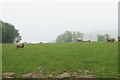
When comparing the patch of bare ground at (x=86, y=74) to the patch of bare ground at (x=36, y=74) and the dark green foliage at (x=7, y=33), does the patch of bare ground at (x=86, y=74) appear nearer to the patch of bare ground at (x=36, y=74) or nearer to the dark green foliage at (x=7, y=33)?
the patch of bare ground at (x=36, y=74)

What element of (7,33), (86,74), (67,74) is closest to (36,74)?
(67,74)

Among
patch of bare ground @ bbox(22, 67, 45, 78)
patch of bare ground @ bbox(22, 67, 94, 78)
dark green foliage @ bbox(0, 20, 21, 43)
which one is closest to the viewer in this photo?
patch of bare ground @ bbox(22, 67, 94, 78)

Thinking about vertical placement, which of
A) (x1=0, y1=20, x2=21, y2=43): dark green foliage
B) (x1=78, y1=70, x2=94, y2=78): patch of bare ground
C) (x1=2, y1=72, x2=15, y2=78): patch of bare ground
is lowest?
(x1=2, y1=72, x2=15, y2=78): patch of bare ground

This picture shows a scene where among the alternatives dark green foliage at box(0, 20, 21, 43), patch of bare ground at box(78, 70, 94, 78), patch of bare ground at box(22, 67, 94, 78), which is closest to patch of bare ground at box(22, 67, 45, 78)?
patch of bare ground at box(22, 67, 94, 78)

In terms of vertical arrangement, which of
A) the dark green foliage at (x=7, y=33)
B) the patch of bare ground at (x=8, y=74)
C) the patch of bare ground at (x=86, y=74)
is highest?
the dark green foliage at (x=7, y=33)

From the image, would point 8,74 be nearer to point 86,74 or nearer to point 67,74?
point 67,74

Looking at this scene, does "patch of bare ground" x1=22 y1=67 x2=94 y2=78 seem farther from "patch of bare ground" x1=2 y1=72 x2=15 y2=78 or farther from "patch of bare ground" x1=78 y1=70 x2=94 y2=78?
"patch of bare ground" x1=2 y1=72 x2=15 y2=78

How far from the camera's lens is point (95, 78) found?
67.9 ft

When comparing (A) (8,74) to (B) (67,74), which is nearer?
(B) (67,74)

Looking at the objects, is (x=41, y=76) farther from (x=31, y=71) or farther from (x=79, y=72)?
(x=79, y=72)

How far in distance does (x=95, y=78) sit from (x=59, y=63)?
27.2 feet

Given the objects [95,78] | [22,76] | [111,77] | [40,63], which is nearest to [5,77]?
[22,76]

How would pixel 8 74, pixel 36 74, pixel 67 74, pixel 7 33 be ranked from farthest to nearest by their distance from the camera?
pixel 7 33
pixel 8 74
pixel 36 74
pixel 67 74

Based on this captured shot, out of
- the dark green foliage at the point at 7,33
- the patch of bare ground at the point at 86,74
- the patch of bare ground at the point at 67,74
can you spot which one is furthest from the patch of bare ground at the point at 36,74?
the dark green foliage at the point at 7,33
